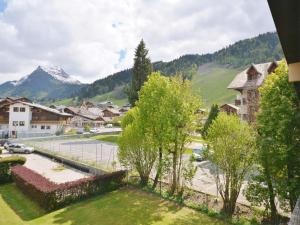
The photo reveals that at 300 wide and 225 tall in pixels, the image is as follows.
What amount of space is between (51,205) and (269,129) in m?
Result: 15.5

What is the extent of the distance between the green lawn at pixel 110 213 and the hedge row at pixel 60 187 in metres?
0.66

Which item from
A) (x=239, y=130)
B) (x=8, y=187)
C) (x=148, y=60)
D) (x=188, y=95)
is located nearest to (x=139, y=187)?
(x=188, y=95)

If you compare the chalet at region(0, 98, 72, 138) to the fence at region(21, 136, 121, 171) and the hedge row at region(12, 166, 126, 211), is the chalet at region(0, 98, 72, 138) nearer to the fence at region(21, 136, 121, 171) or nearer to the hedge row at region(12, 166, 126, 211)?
the fence at region(21, 136, 121, 171)

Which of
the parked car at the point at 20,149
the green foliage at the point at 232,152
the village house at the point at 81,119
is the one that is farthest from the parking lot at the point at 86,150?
the village house at the point at 81,119

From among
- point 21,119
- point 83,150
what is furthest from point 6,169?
point 21,119

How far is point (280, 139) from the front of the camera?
613 inches

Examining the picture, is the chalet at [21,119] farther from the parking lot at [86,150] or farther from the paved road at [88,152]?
the paved road at [88,152]

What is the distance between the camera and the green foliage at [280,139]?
1507 cm

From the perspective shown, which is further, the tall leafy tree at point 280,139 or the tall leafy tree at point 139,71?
the tall leafy tree at point 139,71

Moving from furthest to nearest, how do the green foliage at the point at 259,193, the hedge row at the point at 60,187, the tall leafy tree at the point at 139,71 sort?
the tall leafy tree at the point at 139,71 < the hedge row at the point at 60,187 < the green foliage at the point at 259,193

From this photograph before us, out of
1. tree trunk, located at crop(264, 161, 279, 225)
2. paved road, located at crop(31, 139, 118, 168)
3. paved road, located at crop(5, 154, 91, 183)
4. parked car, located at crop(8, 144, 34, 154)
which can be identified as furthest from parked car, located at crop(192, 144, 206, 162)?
parked car, located at crop(8, 144, 34, 154)

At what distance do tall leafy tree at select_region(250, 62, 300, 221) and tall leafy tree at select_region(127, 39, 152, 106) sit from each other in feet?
131

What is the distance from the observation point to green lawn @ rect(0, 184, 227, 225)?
1786 cm

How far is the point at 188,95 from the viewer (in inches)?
924
